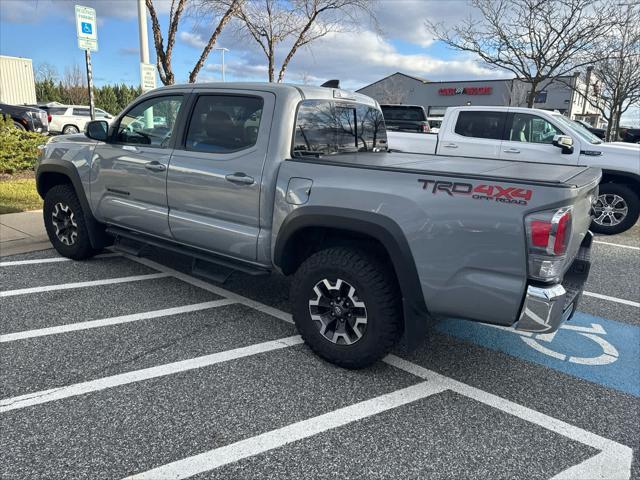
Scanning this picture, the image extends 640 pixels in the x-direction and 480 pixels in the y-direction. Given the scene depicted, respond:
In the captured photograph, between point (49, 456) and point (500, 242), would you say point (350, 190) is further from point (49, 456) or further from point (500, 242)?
point (49, 456)

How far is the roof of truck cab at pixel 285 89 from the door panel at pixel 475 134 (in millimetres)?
4740

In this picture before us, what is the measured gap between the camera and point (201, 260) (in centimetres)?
402

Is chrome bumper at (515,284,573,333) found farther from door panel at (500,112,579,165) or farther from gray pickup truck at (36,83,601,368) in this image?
door panel at (500,112,579,165)

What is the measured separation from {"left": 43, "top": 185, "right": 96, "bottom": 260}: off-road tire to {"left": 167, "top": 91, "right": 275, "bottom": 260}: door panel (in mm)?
1492

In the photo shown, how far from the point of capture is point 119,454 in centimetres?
233

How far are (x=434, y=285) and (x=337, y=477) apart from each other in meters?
1.12

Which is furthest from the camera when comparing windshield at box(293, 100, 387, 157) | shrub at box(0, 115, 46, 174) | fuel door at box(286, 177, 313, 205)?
shrub at box(0, 115, 46, 174)

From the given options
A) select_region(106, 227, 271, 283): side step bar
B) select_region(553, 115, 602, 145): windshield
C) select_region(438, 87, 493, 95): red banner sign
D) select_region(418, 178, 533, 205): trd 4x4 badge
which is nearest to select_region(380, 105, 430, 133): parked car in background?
select_region(553, 115, 602, 145): windshield

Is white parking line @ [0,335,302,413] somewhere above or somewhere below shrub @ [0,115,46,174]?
below

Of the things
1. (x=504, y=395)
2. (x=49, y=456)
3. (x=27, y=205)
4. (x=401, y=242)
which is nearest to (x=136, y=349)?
(x=49, y=456)

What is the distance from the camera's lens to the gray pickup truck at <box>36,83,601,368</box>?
8.14ft

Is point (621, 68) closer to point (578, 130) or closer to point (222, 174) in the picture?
point (578, 130)

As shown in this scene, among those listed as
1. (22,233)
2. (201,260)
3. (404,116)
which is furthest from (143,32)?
(404,116)

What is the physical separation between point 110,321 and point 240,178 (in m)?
1.57
